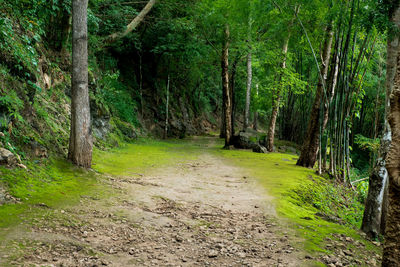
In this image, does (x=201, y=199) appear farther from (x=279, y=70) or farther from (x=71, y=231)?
(x=279, y=70)

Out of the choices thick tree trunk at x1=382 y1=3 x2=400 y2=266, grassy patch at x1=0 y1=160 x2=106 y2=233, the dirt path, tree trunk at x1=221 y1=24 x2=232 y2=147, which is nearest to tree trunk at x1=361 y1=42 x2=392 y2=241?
the dirt path

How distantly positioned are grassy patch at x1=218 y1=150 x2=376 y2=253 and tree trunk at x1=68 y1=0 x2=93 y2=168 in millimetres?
3967

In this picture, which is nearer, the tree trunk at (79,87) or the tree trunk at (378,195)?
the tree trunk at (378,195)

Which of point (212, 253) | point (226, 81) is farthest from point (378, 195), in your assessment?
point (226, 81)

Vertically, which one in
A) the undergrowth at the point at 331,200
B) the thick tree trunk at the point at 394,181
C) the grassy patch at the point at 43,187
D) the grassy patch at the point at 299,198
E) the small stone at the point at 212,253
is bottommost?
the undergrowth at the point at 331,200

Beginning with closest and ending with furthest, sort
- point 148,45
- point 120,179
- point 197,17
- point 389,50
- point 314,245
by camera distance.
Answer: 1. point 314,245
2. point 389,50
3. point 120,179
4. point 197,17
5. point 148,45

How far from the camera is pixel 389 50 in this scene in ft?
15.8

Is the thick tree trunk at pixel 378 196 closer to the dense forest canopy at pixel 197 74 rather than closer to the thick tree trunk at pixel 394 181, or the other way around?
the dense forest canopy at pixel 197 74

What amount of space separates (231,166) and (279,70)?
16.9ft

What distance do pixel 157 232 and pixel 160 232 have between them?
37 millimetres

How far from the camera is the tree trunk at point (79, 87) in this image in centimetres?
600

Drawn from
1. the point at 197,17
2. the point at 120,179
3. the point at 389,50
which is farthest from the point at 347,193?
the point at 197,17

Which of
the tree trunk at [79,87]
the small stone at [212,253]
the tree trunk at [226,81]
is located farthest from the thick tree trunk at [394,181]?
the tree trunk at [226,81]

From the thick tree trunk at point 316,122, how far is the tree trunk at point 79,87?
640 cm
